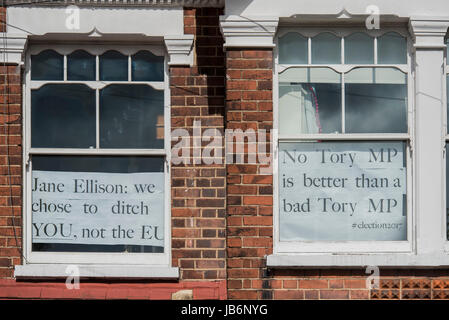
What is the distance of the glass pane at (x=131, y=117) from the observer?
6207 mm

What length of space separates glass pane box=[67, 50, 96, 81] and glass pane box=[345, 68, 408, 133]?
2.16 meters

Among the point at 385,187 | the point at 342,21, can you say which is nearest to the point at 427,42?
the point at 342,21

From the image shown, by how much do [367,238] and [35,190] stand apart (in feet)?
9.22

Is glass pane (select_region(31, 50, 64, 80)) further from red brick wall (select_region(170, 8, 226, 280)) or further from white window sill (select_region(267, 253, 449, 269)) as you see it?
white window sill (select_region(267, 253, 449, 269))

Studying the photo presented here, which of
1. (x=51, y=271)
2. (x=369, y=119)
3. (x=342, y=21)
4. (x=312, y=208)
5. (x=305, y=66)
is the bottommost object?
(x=51, y=271)

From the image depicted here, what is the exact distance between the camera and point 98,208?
6.20 meters

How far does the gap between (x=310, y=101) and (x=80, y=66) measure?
198cm

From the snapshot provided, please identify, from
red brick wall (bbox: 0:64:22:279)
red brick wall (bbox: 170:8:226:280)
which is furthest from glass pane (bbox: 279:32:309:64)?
red brick wall (bbox: 0:64:22:279)

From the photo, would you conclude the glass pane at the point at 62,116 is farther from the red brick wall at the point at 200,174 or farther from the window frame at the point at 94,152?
the red brick wall at the point at 200,174

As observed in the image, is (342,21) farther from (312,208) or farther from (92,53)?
(92,53)

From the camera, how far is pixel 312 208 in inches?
236

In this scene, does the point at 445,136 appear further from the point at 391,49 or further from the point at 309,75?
the point at 309,75

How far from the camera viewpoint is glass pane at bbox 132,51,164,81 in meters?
6.24

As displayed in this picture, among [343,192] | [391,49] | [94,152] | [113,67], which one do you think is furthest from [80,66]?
[391,49]
